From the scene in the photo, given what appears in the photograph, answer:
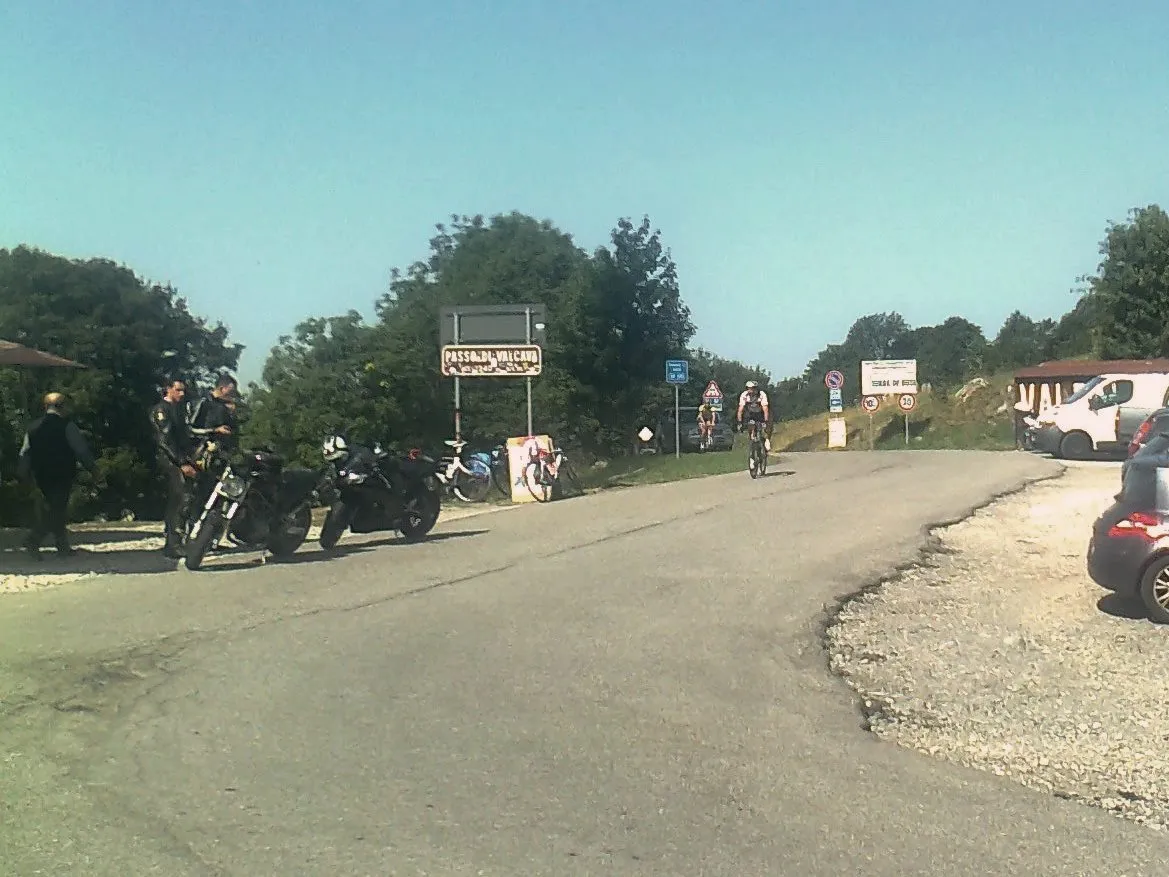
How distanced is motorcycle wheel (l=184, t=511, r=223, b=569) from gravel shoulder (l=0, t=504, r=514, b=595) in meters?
0.33

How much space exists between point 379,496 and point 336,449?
724mm

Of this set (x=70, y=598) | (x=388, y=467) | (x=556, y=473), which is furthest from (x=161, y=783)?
(x=556, y=473)

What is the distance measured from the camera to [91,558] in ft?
45.3

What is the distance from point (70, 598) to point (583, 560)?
188 inches

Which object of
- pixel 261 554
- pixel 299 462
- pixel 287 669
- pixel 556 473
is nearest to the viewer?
pixel 287 669

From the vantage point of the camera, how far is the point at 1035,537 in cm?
1420

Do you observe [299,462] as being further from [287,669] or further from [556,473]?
[287,669]

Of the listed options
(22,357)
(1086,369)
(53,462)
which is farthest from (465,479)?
(1086,369)

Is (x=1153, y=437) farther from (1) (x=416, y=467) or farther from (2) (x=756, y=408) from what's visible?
(2) (x=756, y=408)

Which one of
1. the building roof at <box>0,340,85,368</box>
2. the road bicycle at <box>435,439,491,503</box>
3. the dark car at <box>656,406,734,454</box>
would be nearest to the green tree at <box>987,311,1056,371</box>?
the dark car at <box>656,406,734,454</box>

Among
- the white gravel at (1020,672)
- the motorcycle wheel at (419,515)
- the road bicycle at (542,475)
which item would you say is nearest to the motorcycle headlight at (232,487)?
the motorcycle wheel at (419,515)

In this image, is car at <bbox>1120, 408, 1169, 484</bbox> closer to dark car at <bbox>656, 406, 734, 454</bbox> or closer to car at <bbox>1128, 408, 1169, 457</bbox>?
car at <bbox>1128, 408, 1169, 457</bbox>

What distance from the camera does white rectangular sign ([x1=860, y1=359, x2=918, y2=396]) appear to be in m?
41.1

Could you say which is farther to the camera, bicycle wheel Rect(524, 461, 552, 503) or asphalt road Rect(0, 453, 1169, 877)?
bicycle wheel Rect(524, 461, 552, 503)
